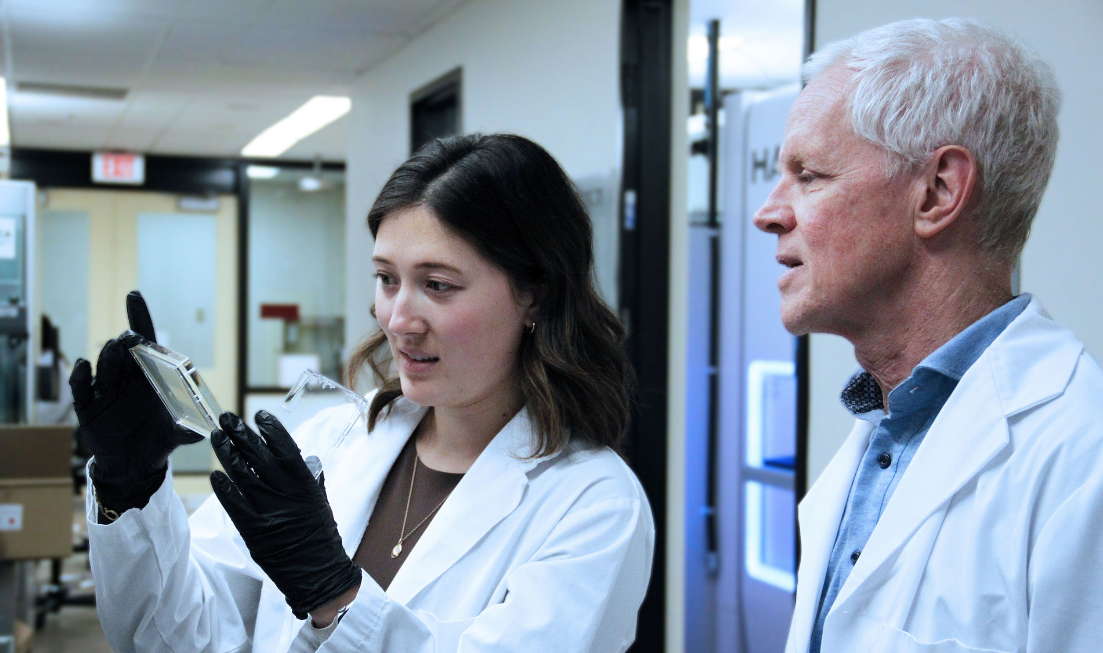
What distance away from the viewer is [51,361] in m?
5.45

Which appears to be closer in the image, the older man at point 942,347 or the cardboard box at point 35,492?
the older man at point 942,347

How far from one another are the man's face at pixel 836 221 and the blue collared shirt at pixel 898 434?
0.08 metres

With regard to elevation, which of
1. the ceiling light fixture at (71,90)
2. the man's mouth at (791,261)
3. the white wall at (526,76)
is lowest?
the man's mouth at (791,261)

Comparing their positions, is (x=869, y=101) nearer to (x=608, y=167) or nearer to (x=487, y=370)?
(x=487, y=370)

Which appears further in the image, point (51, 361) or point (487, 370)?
point (51, 361)

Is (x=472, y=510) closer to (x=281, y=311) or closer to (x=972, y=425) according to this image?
(x=972, y=425)

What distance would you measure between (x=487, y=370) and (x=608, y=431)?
0.21 meters

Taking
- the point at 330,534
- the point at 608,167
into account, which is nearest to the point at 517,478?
the point at 330,534

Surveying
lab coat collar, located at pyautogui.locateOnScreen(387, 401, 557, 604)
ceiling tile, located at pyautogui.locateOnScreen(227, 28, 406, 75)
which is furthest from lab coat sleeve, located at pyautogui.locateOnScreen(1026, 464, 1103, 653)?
ceiling tile, located at pyautogui.locateOnScreen(227, 28, 406, 75)

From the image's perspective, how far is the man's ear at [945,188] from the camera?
979 millimetres

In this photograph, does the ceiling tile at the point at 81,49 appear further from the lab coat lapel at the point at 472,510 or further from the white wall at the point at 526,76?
the lab coat lapel at the point at 472,510

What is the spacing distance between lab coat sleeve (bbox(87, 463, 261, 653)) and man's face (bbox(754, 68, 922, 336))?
2.92 ft

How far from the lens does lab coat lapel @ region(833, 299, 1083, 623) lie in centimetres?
93

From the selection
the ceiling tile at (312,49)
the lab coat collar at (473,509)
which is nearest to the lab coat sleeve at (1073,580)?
the lab coat collar at (473,509)
